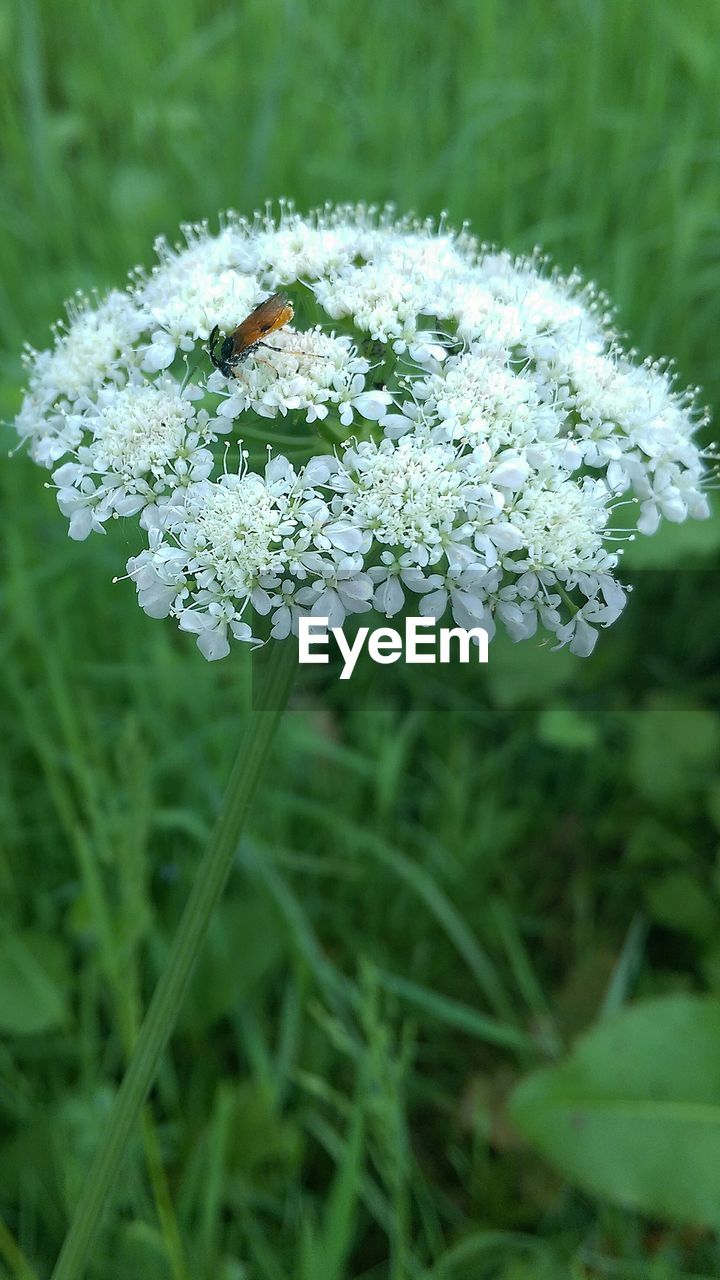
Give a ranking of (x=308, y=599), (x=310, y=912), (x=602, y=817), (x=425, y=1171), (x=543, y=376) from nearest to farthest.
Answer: (x=308, y=599) < (x=543, y=376) < (x=425, y=1171) < (x=310, y=912) < (x=602, y=817)

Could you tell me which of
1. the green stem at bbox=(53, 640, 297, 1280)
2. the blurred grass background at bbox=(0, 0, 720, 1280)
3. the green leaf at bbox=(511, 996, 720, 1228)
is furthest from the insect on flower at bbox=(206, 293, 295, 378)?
the green leaf at bbox=(511, 996, 720, 1228)

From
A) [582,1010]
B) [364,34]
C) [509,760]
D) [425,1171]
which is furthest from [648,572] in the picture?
[364,34]

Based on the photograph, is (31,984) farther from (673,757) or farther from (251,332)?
(673,757)

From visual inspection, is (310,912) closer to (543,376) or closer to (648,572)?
(648,572)

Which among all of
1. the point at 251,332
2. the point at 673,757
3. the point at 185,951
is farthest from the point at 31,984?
the point at 673,757

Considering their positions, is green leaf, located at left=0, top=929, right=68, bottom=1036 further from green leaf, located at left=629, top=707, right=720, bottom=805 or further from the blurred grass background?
green leaf, located at left=629, top=707, right=720, bottom=805

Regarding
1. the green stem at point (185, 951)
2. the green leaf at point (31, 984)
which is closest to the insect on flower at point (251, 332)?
the green stem at point (185, 951)

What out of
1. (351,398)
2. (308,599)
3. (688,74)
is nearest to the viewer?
(308,599)
